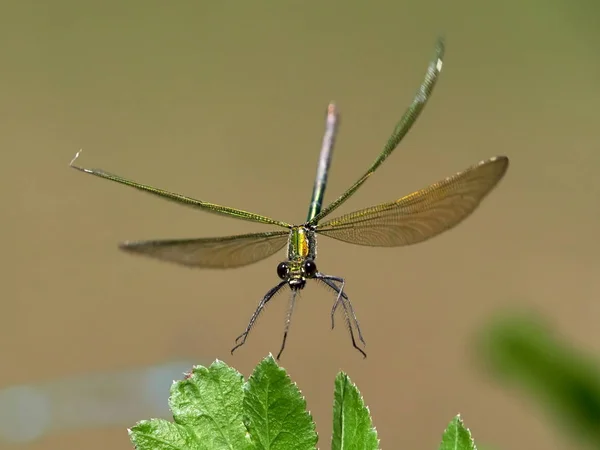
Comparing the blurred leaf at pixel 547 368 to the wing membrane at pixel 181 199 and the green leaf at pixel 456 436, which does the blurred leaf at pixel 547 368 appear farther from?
the green leaf at pixel 456 436

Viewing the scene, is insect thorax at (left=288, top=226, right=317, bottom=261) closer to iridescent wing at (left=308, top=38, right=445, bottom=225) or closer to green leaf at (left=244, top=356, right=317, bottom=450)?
iridescent wing at (left=308, top=38, right=445, bottom=225)

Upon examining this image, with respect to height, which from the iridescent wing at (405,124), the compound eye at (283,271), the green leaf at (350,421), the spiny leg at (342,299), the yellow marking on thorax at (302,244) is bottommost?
the green leaf at (350,421)

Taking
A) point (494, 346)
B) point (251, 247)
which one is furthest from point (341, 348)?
point (251, 247)

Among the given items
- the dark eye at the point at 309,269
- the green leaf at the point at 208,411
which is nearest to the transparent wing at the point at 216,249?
the dark eye at the point at 309,269

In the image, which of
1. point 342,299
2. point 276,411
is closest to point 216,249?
point 342,299

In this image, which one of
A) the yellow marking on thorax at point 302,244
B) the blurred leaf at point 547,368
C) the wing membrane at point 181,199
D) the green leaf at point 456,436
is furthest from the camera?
the blurred leaf at point 547,368

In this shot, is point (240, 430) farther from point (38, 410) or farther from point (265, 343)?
point (265, 343)

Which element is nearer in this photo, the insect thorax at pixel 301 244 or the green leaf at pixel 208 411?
the green leaf at pixel 208 411
